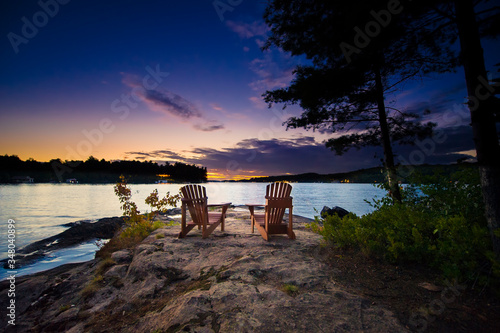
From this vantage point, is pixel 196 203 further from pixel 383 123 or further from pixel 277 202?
pixel 383 123

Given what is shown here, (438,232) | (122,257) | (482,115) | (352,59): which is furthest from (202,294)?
(352,59)

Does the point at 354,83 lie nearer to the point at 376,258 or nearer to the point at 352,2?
the point at 352,2

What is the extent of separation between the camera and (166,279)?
3.46 metres

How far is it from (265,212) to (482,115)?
12.6 feet

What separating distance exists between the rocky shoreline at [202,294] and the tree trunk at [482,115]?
5.79ft

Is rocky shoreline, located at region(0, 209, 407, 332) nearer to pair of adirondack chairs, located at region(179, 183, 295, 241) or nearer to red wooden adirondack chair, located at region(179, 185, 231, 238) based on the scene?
pair of adirondack chairs, located at region(179, 183, 295, 241)

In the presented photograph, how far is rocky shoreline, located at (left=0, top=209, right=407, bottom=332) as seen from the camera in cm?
218

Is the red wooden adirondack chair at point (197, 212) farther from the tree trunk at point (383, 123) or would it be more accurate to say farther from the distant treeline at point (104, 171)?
the distant treeline at point (104, 171)

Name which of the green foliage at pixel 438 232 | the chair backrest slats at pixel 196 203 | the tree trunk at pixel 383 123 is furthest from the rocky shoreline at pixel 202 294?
the tree trunk at pixel 383 123

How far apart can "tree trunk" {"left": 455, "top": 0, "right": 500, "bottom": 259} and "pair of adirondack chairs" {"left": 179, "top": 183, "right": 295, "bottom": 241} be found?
10.7 ft

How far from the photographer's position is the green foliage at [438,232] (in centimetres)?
245

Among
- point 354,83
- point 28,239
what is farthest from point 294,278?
Result: point 28,239

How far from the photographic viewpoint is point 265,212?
5062 millimetres

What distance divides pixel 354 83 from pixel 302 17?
88.9 inches
